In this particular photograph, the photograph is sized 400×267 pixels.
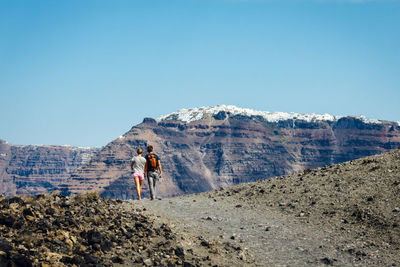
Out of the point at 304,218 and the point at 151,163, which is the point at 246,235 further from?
the point at 151,163

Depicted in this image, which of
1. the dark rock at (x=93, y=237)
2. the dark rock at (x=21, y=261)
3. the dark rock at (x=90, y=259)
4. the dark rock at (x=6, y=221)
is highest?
the dark rock at (x=6, y=221)

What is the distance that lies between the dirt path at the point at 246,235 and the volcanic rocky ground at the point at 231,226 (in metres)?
0.05

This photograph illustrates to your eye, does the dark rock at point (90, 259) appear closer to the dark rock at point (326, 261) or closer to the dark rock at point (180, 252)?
the dark rock at point (180, 252)

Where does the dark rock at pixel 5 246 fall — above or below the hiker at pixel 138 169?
below

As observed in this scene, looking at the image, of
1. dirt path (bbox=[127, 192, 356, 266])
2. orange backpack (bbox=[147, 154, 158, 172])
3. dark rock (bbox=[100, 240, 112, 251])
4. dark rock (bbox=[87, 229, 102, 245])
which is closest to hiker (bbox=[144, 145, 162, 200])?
orange backpack (bbox=[147, 154, 158, 172])

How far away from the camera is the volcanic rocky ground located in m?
17.2

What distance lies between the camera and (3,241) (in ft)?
49.0

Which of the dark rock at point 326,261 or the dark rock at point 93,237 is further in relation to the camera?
the dark rock at point 326,261

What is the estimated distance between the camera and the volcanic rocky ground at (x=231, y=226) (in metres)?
17.2

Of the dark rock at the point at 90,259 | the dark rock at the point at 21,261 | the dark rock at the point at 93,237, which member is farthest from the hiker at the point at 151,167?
the dark rock at the point at 21,261

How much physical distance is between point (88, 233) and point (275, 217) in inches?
494

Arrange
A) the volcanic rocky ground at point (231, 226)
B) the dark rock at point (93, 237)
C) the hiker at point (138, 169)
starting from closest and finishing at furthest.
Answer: the volcanic rocky ground at point (231, 226), the dark rock at point (93, 237), the hiker at point (138, 169)

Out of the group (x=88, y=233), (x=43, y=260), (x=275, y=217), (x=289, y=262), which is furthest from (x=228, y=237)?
(x=43, y=260)

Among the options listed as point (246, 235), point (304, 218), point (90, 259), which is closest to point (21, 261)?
point (90, 259)
